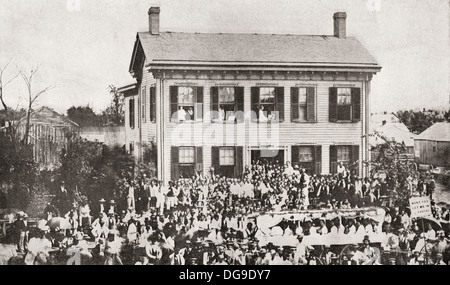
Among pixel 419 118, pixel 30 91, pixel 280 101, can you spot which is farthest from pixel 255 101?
pixel 30 91

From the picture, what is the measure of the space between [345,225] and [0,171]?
4389mm

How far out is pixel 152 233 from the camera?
6664 millimetres

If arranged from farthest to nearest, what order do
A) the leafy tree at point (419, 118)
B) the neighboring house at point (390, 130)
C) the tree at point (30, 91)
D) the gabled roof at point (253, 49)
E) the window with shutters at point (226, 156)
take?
1. the neighboring house at point (390, 130)
2. the leafy tree at point (419, 118)
3. the window with shutters at point (226, 156)
4. the gabled roof at point (253, 49)
5. the tree at point (30, 91)

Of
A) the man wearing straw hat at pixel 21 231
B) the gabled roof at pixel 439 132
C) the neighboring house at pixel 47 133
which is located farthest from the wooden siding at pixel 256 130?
the man wearing straw hat at pixel 21 231

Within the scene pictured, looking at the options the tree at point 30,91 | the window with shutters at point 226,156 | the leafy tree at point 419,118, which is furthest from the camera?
the leafy tree at point 419,118

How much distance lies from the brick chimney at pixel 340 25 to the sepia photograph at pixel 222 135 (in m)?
0.02

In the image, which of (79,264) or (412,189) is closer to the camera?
(79,264)

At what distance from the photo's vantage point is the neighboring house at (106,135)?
21.8 feet

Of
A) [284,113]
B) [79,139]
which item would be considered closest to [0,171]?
[79,139]

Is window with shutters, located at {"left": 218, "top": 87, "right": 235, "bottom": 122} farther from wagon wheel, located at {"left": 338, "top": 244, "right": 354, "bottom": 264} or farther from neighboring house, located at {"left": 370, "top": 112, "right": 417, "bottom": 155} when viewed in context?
wagon wheel, located at {"left": 338, "top": 244, "right": 354, "bottom": 264}

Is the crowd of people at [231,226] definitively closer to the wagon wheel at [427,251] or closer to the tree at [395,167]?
the wagon wheel at [427,251]

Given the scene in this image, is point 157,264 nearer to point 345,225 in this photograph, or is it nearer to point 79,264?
point 79,264

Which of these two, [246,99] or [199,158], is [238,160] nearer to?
[199,158]

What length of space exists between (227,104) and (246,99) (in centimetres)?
25
